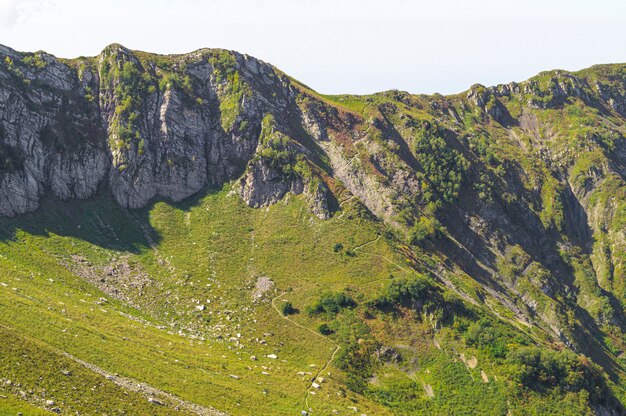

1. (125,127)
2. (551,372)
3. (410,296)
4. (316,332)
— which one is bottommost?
(551,372)

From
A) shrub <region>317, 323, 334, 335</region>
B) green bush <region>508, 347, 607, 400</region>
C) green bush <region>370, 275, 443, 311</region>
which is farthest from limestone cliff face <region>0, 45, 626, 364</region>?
shrub <region>317, 323, 334, 335</region>

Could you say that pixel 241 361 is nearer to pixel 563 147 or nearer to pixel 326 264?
pixel 326 264

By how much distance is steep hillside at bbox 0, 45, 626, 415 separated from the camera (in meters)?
75.2

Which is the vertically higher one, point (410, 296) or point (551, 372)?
point (410, 296)

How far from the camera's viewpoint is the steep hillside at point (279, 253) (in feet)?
247

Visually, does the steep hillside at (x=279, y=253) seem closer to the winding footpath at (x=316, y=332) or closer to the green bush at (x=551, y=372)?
the green bush at (x=551, y=372)

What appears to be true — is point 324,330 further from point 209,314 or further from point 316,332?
point 209,314

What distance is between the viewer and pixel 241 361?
268 ft

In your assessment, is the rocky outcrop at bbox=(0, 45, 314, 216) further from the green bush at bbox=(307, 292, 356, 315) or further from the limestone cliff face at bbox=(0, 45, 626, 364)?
the green bush at bbox=(307, 292, 356, 315)

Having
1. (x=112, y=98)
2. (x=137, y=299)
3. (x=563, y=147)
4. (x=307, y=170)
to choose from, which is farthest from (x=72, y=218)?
(x=563, y=147)

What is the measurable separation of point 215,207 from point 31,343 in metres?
66.3

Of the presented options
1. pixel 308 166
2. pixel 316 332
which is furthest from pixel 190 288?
pixel 308 166

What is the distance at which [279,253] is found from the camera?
110 meters

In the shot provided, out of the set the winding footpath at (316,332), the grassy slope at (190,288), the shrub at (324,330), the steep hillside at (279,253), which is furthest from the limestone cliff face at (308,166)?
the shrub at (324,330)
